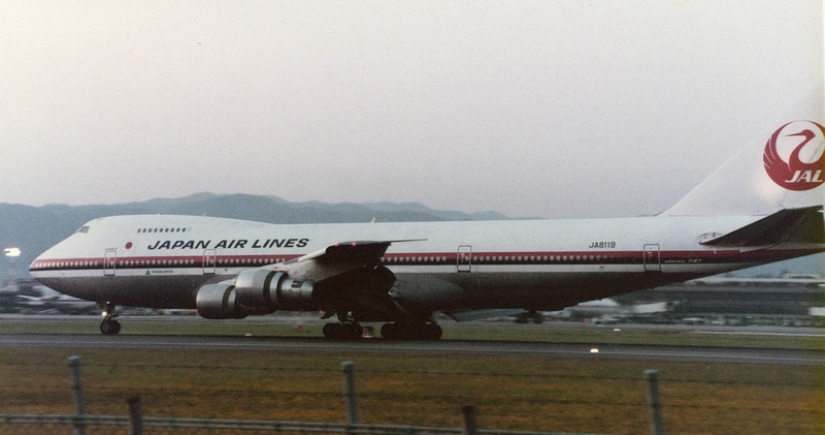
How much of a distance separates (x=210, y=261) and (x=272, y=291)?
15.6ft

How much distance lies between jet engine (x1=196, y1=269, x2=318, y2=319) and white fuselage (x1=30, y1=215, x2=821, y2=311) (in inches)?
105

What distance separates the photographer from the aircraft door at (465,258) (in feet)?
85.4

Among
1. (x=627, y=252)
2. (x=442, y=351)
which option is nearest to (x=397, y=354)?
(x=442, y=351)

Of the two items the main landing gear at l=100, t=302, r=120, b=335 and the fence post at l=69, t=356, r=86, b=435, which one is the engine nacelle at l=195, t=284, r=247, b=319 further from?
the fence post at l=69, t=356, r=86, b=435

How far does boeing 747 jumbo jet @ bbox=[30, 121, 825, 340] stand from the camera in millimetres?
23875

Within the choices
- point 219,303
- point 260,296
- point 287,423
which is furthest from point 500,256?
point 287,423

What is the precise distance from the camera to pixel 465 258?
2611 centimetres

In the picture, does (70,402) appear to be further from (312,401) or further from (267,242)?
(267,242)

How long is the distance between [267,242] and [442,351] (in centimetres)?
1010

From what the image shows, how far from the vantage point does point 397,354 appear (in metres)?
20.3

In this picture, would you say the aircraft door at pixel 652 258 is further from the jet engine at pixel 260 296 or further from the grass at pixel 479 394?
the jet engine at pixel 260 296

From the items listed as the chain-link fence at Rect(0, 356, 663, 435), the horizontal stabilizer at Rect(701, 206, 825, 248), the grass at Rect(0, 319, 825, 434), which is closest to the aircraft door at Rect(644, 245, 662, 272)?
the horizontal stabilizer at Rect(701, 206, 825, 248)

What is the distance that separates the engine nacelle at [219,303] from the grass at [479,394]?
326 inches

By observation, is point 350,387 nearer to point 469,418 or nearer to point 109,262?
point 469,418
